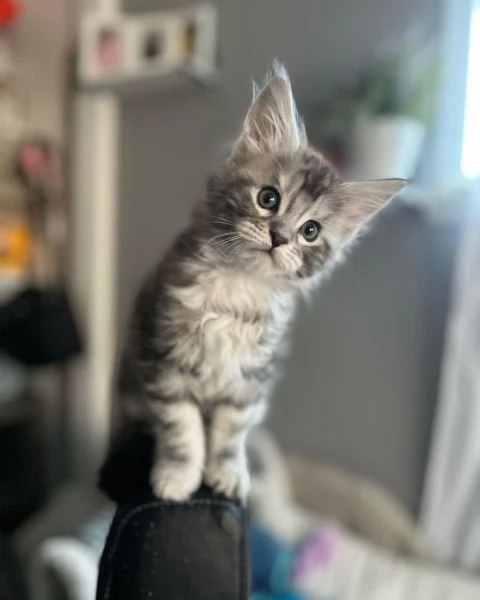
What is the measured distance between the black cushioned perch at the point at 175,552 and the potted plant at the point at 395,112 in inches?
32.2

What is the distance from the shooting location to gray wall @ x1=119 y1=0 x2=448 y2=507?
1.33 m

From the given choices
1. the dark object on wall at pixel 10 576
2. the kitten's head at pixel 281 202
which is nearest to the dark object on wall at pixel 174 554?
the dark object on wall at pixel 10 576

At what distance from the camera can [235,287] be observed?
0.55m

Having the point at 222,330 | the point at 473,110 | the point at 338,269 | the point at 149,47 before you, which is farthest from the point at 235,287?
the point at 149,47

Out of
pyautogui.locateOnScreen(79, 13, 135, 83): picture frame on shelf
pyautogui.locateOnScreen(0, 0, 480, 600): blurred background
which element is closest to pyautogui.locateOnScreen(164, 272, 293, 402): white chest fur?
pyautogui.locateOnScreen(0, 0, 480, 600): blurred background

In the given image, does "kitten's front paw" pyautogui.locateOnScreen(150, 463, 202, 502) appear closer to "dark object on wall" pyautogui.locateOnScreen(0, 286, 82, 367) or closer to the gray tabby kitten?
the gray tabby kitten

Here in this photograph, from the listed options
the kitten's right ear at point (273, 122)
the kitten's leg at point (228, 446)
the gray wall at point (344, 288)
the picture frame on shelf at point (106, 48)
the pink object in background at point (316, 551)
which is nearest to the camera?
the kitten's right ear at point (273, 122)

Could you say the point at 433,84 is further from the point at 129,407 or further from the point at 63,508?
the point at 63,508

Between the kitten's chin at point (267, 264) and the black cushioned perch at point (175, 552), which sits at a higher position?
the kitten's chin at point (267, 264)

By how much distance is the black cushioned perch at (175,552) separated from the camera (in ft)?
1.54

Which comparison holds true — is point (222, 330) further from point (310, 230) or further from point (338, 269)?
point (338, 269)

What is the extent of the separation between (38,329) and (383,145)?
814mm

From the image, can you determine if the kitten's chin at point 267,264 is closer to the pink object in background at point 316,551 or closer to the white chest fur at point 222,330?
the white chest fur at point 222,330

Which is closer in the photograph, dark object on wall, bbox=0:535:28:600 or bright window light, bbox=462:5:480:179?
dark object on wall, bbox=0:535:28:600
